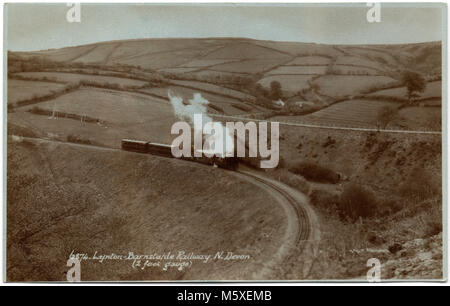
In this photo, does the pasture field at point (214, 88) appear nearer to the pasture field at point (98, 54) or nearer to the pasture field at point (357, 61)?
→ the pasture field at point (98, 54)

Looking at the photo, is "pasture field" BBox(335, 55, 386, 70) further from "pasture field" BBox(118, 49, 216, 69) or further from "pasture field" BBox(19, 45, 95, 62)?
"pasture field" BBox(19, 45, 95, 62)

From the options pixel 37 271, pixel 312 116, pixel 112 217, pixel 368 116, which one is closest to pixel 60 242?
pixel 37 271

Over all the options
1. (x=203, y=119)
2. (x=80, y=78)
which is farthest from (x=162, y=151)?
(x=80, y=78)

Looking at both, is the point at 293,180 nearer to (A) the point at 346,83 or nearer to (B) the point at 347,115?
(B) the point at 347,115

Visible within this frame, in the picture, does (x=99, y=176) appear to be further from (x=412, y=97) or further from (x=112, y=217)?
(x=412, y=97)

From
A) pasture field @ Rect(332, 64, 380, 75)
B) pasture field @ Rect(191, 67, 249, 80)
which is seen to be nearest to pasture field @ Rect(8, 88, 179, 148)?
pasture field @ Rect(191, 67, 249, 80)

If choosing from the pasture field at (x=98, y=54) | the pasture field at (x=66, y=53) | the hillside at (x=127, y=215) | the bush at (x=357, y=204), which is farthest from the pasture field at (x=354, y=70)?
the pasture field at (x=66, y=53)
